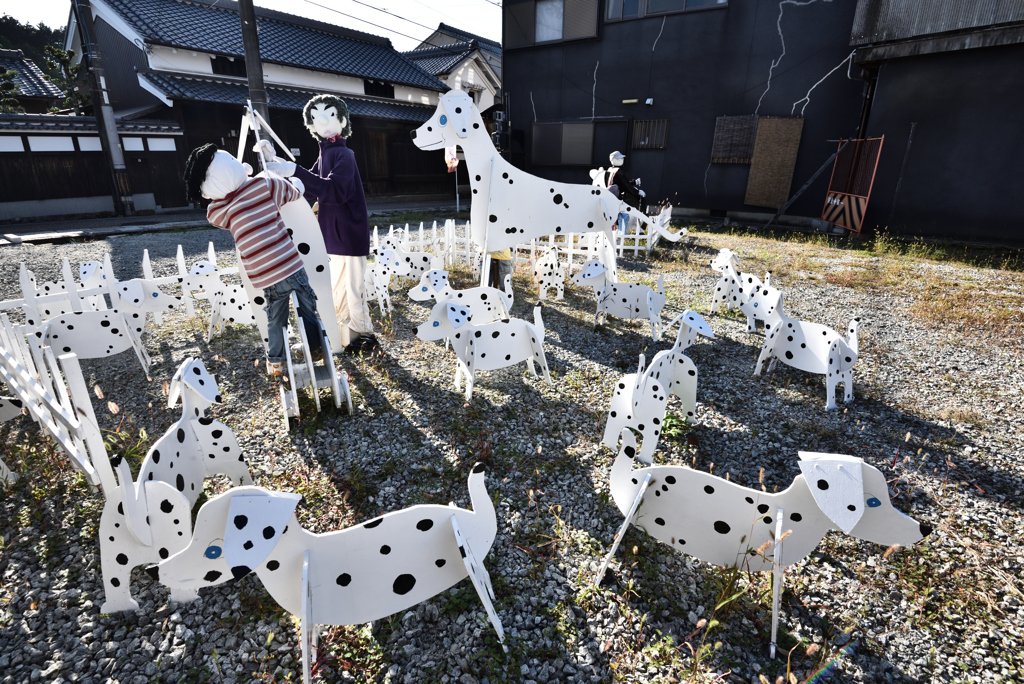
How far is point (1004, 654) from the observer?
1.96 metres

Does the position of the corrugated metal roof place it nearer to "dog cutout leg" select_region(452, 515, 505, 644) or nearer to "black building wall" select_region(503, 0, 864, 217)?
"black building wall" select_region(503, 0, 864, 217)

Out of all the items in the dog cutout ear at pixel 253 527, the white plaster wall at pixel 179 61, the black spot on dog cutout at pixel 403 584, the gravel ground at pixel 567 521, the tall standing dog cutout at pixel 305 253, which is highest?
the white plaster wall at pixel 179 61

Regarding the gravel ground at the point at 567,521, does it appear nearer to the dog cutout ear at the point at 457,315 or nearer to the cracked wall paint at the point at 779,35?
the dog cutout ear at the point at 457,315

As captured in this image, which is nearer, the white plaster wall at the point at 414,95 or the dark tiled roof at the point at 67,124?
the dark tiled roof at the point at 67,124

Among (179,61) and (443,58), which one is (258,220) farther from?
(443,58)

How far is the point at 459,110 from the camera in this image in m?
4.13

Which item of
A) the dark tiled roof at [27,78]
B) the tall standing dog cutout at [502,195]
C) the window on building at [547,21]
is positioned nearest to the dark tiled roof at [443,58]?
the window on building at [547,21]

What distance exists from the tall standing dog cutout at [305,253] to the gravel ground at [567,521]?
0.59 meters

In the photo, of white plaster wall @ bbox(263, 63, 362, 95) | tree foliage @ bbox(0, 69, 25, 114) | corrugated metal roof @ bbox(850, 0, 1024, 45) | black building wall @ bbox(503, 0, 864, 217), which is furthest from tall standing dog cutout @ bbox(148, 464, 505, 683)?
tree foliage @ bbox(0, 69, 25, 114)

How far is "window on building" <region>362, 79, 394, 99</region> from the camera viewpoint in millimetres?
16922

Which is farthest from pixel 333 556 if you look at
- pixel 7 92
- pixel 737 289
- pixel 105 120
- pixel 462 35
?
pixel 462 35

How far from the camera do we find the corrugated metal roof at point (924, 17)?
28.2ft

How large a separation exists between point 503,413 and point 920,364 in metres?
3.99

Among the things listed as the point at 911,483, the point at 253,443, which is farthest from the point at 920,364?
the point at 253,443
